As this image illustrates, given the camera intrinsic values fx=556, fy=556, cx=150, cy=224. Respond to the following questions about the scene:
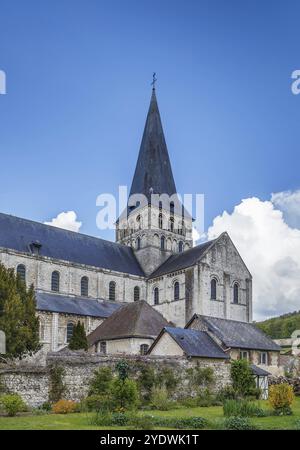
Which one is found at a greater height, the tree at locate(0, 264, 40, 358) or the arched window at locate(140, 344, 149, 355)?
the tree at locate(0, 264, 40, 358)

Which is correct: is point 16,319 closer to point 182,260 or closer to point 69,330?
point 69,330

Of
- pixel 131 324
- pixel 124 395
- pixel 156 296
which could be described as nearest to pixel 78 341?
pixel 131 324

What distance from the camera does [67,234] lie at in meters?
51.2

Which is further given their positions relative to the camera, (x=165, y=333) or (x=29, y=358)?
(x=29, y=358)

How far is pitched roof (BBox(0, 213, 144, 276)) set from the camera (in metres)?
45.7

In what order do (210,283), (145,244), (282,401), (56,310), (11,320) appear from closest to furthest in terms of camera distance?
1. (282,401)
2. (11,320)
3. (56,310)
4. (210,283)
5. (145,244)

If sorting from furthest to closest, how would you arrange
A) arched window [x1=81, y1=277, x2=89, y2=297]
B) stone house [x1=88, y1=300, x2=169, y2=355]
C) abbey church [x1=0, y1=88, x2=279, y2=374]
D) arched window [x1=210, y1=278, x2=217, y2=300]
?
arched window [x1=81, y1=277, x2=89, y2=297]
arched window [x1=210, y1=278, x2=217, y2=300]
abbey church [x1=0, y1=88, x2=279, y2=374]
stone house [x1=88, y1=300, x2=169, y2=355]

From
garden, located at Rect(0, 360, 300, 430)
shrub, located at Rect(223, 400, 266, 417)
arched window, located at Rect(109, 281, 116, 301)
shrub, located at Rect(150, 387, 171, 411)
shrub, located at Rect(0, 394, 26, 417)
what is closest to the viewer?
garden, located at Rect(0, 360, 300, 430)

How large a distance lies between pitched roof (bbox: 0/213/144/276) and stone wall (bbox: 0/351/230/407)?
21.0m

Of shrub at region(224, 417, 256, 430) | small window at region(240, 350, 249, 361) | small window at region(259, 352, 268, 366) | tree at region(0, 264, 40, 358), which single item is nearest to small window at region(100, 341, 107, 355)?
tree at region(0, 264, 40, 358)

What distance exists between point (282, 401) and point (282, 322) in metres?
62.4

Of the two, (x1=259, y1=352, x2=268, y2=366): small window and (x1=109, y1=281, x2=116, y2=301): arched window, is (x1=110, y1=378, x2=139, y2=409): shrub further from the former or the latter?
(x1=109, y1=281, x2=116, y2=301): arched window
